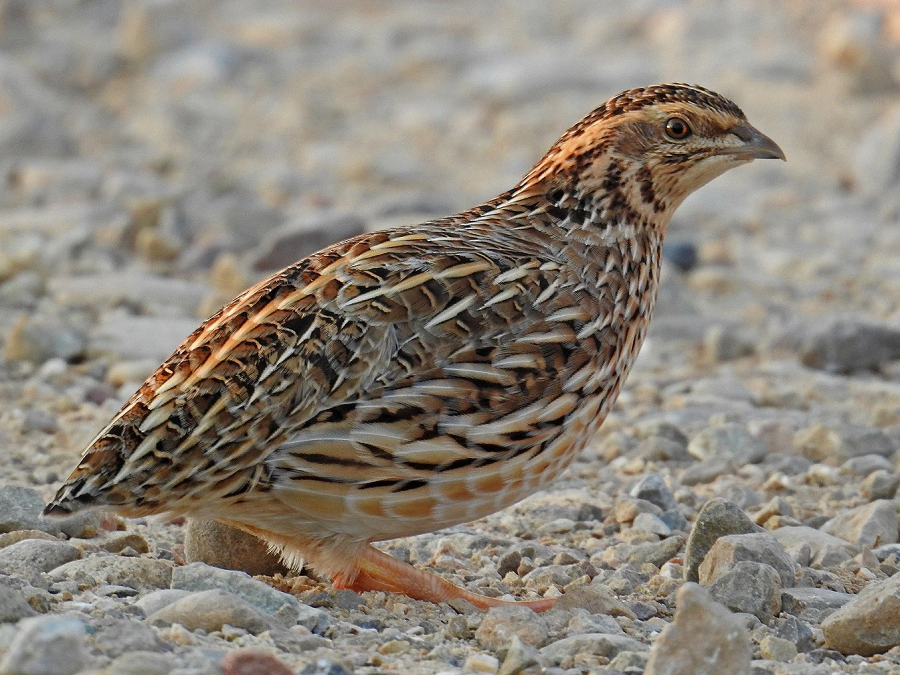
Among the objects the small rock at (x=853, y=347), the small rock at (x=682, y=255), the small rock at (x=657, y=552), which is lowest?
the small rock at (x=657, y=552)

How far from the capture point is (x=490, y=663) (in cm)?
464

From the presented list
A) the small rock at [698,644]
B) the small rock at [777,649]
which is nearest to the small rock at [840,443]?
the small rock at [777,649]

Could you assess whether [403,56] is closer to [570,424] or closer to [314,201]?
[314,201]

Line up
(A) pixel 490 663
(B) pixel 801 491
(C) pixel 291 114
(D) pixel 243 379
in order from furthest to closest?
(C) pixel 291 114 → (B) pixel 801 491 → (D) pixel 243 379 → (A) pixel 490 663

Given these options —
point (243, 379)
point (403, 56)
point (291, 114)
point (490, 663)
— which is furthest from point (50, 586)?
point (403, 56)

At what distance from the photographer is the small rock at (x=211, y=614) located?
463 centimetres

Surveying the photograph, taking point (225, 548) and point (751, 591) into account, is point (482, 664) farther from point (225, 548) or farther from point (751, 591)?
point (225, 548)

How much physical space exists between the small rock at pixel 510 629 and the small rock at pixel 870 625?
993mm

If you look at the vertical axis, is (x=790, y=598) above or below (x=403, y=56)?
below

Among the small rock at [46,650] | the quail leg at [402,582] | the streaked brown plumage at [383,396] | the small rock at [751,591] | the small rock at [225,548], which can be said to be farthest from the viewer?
the small rock at [225,548]

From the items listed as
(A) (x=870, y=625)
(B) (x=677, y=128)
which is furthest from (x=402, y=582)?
(B) (x=677, y=128)

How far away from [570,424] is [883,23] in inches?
509

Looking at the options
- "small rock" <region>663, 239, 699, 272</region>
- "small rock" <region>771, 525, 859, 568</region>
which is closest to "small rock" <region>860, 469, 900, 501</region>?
"small rock" <region>771, 525, 859, 568</region>

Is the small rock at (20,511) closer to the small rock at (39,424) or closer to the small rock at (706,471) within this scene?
the small rock at (39,424)
